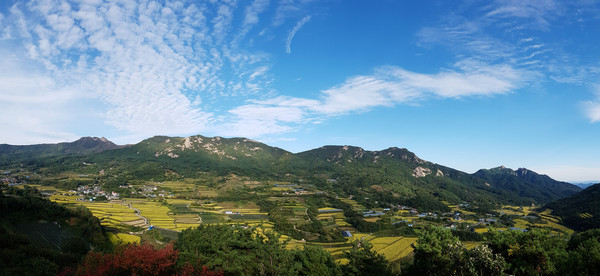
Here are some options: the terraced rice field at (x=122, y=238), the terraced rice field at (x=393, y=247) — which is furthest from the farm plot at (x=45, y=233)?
the terraced rice field at (x=393, y=247)

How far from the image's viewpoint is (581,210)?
103m

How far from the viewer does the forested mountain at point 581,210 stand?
89.9 meters

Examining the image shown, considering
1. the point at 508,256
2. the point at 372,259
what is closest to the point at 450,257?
the point at 508,256

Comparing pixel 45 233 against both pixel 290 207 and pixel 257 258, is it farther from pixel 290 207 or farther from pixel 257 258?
pixel 290 207

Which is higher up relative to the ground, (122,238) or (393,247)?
(122,238)

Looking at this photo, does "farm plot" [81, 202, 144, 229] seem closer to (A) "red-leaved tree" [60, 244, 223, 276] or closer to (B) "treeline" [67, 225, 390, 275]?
(B) "treeline" [67, 225, 390, 275]

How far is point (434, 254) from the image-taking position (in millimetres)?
23906

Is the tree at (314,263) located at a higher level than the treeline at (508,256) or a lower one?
lower

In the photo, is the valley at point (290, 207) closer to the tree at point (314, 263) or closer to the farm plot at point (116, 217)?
the farm plot at point (116, 217)

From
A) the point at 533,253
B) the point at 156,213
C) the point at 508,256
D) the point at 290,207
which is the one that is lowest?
the point at 290,207

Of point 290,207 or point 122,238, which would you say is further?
point 290,207

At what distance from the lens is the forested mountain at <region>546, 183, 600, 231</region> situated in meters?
89.9

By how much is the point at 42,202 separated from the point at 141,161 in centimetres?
15352

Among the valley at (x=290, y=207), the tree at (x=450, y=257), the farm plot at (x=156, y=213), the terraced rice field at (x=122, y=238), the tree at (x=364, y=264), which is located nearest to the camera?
the tree at (x=450, y=257)
